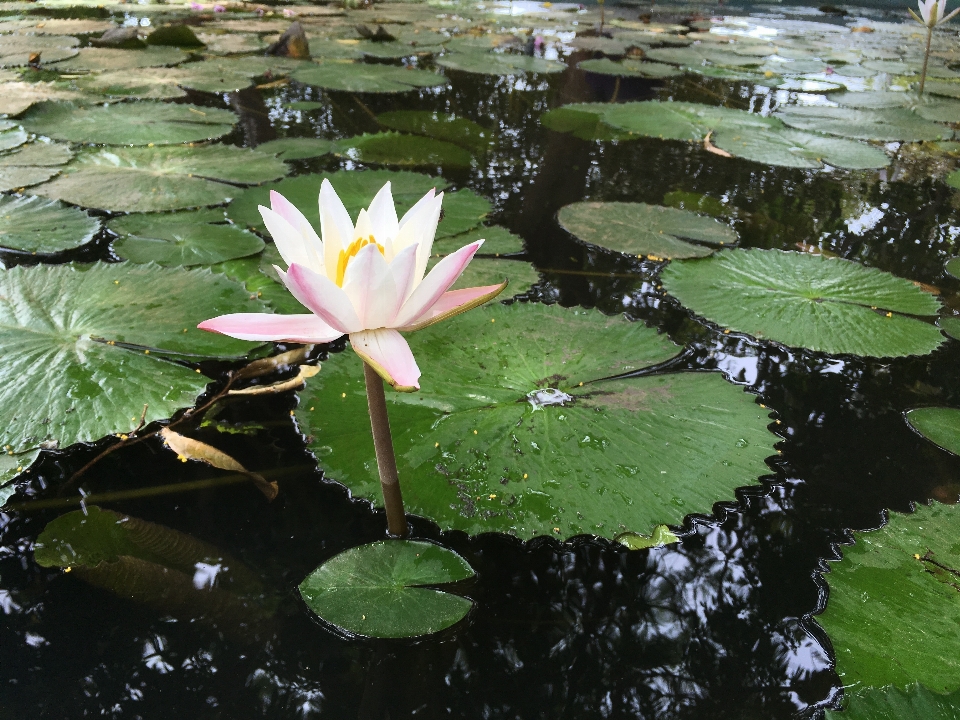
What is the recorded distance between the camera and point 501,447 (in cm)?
113

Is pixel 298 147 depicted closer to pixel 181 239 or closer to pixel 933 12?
pixel 181 239

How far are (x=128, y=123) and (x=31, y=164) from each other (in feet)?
1.94

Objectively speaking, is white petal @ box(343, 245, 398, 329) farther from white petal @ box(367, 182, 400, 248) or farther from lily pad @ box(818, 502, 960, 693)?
lily pad @ box(818, 502, 960, 693)

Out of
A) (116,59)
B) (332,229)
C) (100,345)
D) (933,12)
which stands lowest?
(100,345)

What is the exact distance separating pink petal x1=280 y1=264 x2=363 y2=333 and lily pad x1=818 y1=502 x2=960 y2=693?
76cm

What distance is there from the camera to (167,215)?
1.94m

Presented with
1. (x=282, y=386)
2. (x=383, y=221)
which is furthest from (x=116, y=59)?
(x=383, y=221)

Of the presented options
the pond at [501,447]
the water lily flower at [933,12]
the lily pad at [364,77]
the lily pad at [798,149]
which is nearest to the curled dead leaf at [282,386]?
the pond at [501,447]

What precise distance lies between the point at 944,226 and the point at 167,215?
2.65 m

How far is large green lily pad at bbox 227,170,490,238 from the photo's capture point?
1.96 meters

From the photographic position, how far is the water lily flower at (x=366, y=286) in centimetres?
70

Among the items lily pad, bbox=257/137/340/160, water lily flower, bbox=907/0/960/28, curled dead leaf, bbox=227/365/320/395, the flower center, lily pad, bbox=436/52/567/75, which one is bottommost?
curled dead leaf, bbox=227/365/320/395

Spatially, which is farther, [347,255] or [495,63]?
[495,63]

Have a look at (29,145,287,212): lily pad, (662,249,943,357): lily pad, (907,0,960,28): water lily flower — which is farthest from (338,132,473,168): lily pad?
(907,0,960,28): water lily flower
